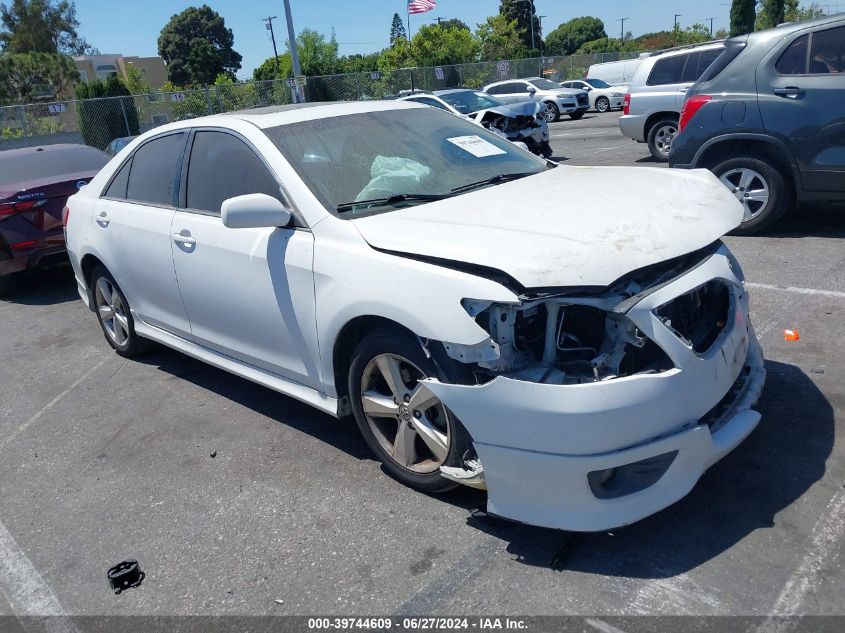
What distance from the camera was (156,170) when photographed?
4969 mm

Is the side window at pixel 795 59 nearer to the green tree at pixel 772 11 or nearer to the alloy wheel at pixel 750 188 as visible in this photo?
the alloy wheel at pixel 750 188

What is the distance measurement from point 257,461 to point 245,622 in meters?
1.30

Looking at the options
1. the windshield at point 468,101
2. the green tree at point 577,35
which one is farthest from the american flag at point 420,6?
the green tree at point 577,35

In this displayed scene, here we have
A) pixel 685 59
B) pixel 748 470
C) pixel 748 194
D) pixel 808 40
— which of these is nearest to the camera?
pixel 748 470

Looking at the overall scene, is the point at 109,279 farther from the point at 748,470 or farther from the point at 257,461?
the point at 748,470

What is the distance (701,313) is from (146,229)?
11.2 ft

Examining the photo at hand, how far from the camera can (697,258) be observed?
327 centimetres

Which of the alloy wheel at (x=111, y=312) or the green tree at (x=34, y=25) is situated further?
the green tree at (x=34, y=25)

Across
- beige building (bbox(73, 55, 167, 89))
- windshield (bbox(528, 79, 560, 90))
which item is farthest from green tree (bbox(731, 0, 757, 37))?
beige building (bbox(73, 55, 167, 89))

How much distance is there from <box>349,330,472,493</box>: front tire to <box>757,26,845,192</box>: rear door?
4.98 m

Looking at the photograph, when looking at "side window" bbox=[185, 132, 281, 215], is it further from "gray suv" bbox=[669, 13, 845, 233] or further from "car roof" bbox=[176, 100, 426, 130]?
"gray suv" bbox=[669, 13, 845, 233]

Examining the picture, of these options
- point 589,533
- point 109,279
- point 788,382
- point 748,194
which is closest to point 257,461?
point 589,533

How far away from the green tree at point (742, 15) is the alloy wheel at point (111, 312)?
53.0 meters

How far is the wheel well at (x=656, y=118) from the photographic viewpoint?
12211 millimetres
